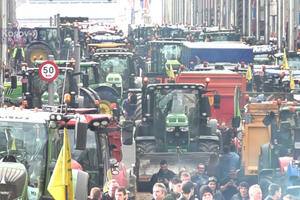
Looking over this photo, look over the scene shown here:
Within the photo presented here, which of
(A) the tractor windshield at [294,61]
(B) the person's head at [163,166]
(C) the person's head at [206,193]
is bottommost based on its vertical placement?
(B) the person's head at [163,166]

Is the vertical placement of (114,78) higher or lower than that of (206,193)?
lower

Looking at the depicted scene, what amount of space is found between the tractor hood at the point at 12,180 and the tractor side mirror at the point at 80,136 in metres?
0.75

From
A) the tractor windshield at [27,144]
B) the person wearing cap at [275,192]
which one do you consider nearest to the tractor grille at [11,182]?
the tractor windshield at [27,144]

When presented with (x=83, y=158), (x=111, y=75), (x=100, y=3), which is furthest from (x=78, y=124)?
(x=100, y=3)

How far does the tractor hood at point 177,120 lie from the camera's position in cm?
2884

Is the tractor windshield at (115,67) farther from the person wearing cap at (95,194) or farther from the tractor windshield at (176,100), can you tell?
the person wearing cap at (95,194)

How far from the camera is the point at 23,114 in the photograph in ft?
61.5

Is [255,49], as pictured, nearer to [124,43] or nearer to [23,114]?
[124,43]

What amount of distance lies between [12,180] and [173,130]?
40.9ft

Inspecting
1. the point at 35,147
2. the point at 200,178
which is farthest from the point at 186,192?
the point at 200,178

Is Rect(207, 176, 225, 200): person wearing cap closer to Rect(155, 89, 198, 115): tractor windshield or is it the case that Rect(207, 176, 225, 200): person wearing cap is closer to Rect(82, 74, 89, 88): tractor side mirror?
Rect(155, 89, 198, 115): tractor windshield

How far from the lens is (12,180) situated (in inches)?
658

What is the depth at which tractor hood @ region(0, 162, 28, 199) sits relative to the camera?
650 inches

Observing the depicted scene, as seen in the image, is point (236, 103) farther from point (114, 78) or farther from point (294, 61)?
point (294, 61)
